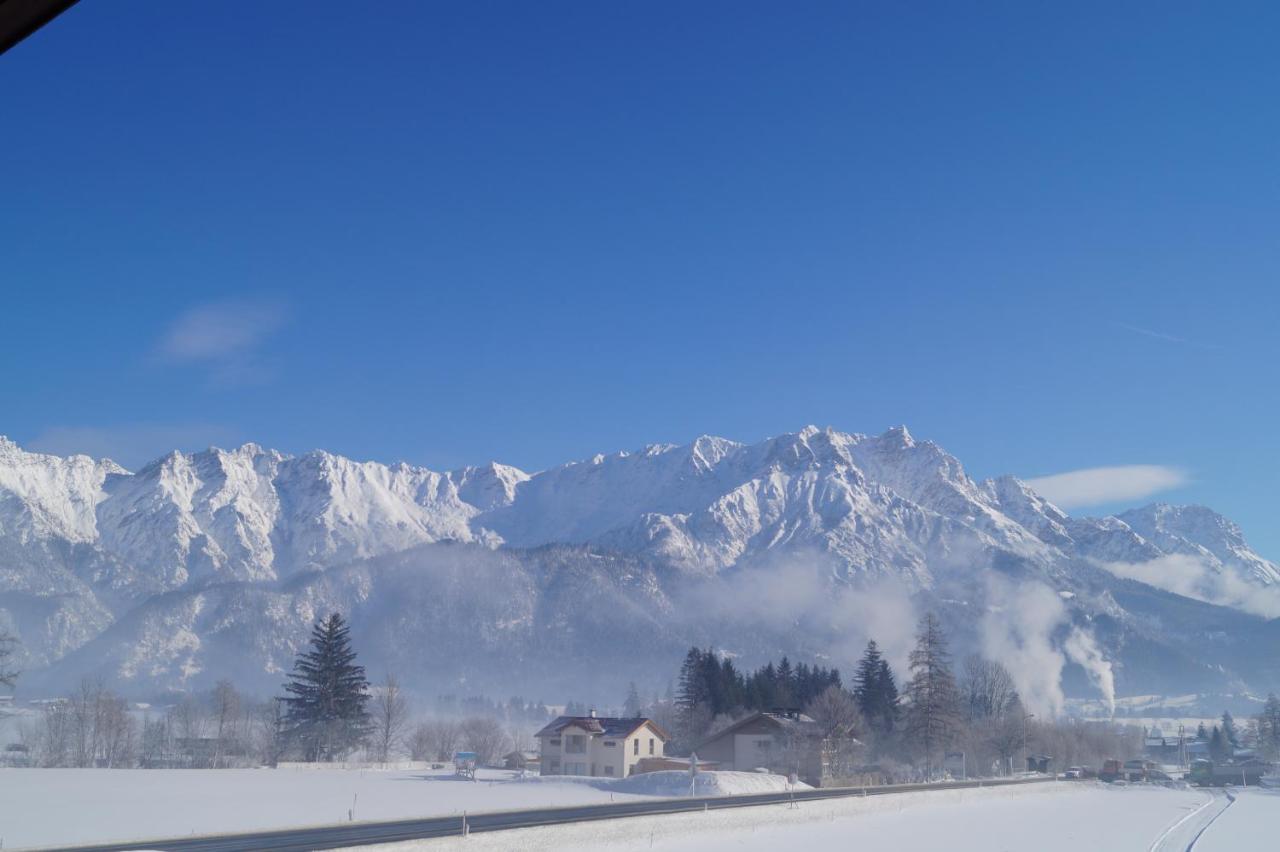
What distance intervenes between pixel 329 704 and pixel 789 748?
3537 centimetres

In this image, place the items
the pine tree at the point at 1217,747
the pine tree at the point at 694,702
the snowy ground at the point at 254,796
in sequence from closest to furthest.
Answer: the snowy ground at the point at 254,796 < the pine tree at the point at 694,702 < the pine tree at the point at 1217,747

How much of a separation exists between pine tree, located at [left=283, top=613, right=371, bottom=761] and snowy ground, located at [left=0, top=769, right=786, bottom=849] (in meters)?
10.1

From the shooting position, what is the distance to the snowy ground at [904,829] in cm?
3353

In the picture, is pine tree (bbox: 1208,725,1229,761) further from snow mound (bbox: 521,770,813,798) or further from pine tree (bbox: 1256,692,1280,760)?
snow mound (bbox: 521,770,813,798)

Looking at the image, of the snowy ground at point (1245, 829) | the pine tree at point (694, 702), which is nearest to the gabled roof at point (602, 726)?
the pine tree at point (694, 702)

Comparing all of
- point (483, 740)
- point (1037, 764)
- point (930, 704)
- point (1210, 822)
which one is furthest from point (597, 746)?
point (1037, 764)

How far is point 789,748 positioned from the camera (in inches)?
3034

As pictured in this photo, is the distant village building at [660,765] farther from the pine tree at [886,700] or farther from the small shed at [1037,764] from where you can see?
the small shed at [1037,764]

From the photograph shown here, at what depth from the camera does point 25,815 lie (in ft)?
115

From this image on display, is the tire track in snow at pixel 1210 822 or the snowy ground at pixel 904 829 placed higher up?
the snowy ground at pixel 904 829

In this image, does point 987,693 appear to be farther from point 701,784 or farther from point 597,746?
point 701,784

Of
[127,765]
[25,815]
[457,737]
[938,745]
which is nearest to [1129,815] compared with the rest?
[938,745]

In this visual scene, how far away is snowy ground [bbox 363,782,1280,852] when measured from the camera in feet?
110

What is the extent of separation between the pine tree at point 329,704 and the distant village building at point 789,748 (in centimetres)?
2910
